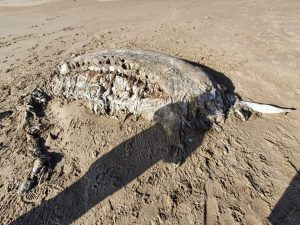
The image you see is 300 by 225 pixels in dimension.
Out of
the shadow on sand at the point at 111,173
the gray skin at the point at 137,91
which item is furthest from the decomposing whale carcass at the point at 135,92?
the shadow on sand at the point at 111,173

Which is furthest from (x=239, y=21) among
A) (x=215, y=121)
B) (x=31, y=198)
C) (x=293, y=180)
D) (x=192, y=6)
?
(x=31, y=198)

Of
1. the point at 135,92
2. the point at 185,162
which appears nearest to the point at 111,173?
the point at 185,162

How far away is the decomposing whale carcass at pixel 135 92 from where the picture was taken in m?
4.48

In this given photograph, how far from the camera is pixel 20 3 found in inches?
575

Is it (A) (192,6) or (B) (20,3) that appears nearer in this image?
(A) (192,6)

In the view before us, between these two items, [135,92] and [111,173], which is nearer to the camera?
[111,173]

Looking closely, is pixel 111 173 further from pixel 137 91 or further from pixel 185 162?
pixel 137 91

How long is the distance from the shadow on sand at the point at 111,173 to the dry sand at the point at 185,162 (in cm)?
2

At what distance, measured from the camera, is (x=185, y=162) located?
13.5 feet

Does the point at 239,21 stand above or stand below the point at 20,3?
above

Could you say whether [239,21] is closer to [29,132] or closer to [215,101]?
[215,101]

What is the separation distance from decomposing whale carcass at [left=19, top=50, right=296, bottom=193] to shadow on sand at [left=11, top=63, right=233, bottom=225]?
15 cm

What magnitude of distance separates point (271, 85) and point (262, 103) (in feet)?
2.28

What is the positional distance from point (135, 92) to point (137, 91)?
0.04 meters
